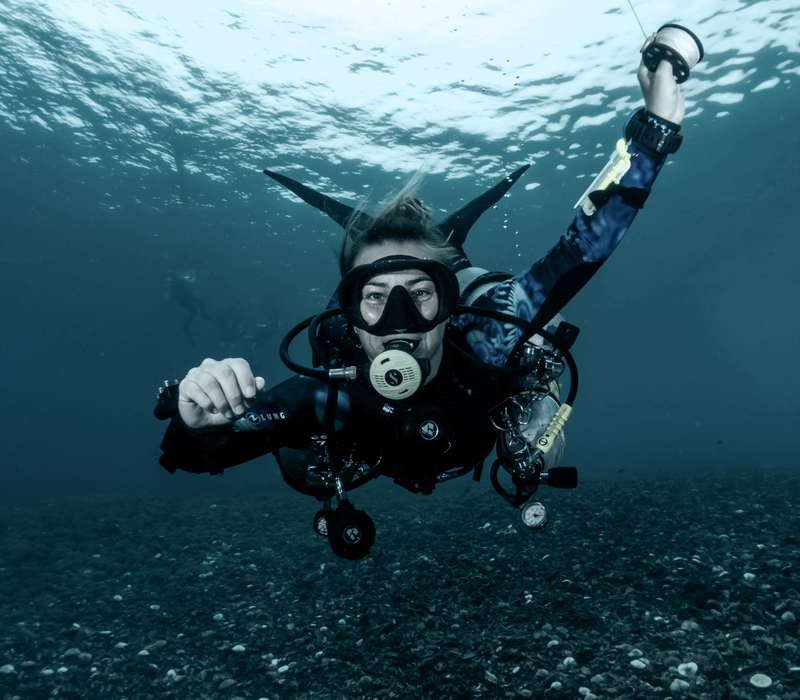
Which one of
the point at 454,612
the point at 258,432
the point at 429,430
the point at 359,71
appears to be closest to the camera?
the point at 429,430

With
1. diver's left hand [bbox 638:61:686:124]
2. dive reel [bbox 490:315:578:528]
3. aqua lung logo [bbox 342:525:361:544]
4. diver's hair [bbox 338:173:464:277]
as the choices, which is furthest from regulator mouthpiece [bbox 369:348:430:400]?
diver's left hand [bbox 638:61:686:124]

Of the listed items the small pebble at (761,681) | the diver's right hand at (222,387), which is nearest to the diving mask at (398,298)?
the diver's right hand at (222,387)

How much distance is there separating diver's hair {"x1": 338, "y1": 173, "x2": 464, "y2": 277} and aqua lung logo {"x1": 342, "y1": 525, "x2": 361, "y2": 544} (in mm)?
1990

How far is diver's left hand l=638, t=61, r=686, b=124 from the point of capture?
9.69 ft

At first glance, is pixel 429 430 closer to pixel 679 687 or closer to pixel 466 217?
pixel 679 687

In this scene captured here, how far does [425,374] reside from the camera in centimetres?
304

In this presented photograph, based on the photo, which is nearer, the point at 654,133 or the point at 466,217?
the point at 654,133

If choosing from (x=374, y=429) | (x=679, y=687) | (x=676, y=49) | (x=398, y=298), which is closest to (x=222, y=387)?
(x=398, y=298)

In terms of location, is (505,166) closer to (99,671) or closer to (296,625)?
(296,625)

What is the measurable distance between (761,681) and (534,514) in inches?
93.1

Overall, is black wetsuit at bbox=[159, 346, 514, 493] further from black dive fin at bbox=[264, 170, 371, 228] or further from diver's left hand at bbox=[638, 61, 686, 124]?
black dive fin at bbox=[264, 170, 371, 228]

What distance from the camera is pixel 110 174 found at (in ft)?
71.3

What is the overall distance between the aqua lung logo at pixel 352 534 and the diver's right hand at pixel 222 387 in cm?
119

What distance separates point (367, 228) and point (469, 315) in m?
1.14
